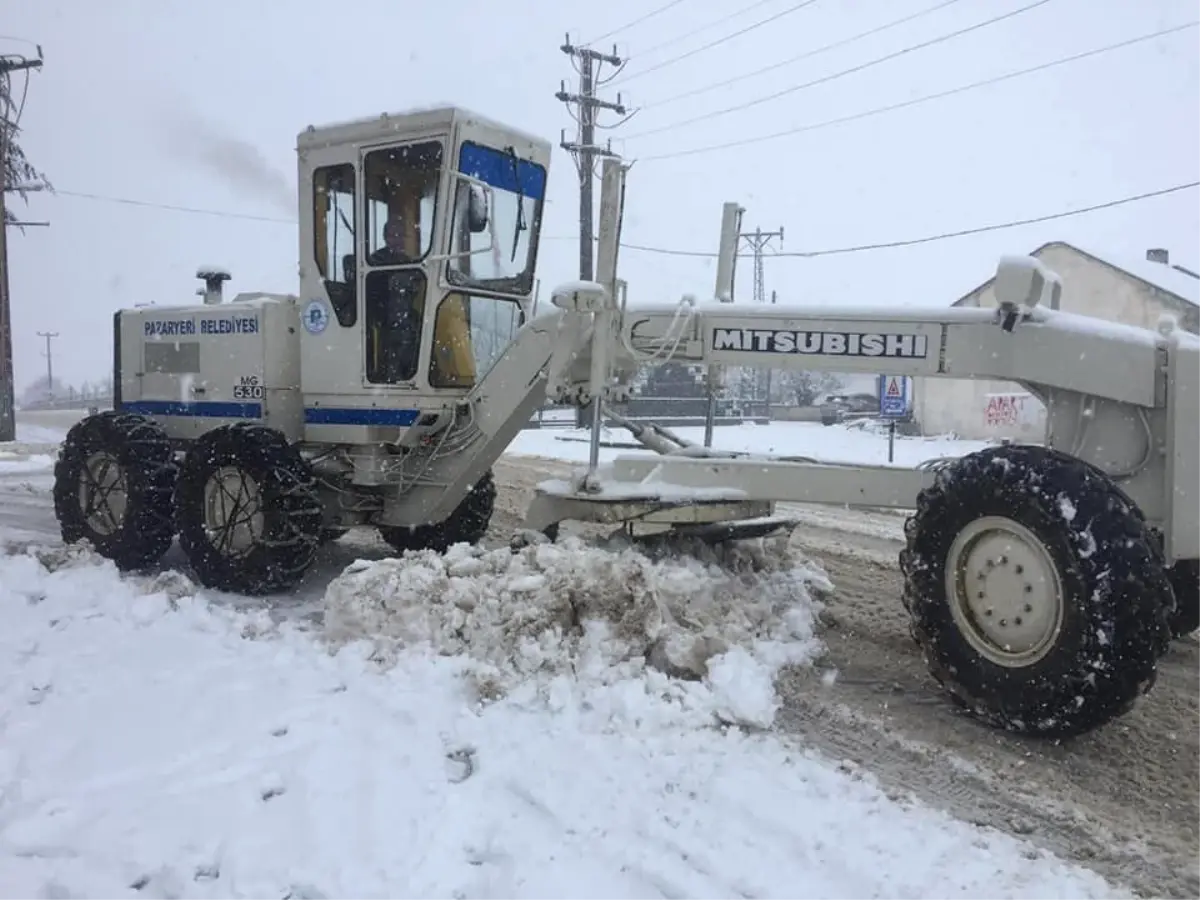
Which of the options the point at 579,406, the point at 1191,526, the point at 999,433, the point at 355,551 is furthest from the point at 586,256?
the point at 1191,526

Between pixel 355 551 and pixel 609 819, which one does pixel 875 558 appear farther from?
pixel 609 819

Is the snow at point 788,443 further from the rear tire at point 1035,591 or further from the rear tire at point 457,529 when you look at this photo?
the rear tire at point 1035,591

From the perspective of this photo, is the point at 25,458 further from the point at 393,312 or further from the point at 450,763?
the point at 450,763

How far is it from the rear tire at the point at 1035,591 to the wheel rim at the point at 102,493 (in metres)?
6.33

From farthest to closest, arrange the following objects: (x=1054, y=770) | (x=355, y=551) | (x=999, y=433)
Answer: (x=999, y=433), (x=355, y=551), (x=1054, y=770)

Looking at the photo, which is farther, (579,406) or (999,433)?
(999,433)

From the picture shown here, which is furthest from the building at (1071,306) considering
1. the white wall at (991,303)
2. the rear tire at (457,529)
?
the rear tire at (457,529)

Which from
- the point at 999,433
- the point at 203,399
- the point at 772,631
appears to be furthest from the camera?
the point at 999,433

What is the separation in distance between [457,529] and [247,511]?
1.98 meters

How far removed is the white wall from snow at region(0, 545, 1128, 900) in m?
24.4

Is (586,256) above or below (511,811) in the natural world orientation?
above

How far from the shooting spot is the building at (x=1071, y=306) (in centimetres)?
2847

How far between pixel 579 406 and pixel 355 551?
349 cm

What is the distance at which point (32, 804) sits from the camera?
11.3 ft
